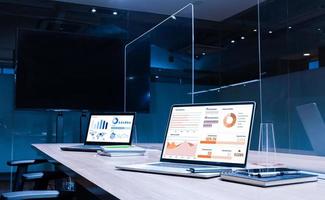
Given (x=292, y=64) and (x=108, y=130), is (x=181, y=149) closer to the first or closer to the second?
(x=108, y=130)

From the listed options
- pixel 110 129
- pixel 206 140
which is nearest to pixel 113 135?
pixel 110 129

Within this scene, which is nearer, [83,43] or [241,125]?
[241,125]

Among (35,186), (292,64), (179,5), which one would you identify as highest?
(179,5)

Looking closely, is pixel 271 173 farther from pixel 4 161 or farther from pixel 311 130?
pixel 4 161

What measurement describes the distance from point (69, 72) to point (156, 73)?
1.35m

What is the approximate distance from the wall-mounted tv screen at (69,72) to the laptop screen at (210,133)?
132 inches

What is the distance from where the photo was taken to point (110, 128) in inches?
105

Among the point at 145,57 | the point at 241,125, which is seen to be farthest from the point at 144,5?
the point at 241,125

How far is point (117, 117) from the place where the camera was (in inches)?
104

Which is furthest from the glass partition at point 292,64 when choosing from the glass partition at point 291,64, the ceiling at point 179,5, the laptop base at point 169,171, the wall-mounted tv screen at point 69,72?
the laptop base at point 169,171

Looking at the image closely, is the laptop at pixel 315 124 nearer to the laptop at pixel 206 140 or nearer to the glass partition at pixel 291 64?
the laptop at pixel 206 140

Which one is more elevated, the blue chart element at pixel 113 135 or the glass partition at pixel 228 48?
the glass partition at pixel 228 48

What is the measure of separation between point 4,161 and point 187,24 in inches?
116

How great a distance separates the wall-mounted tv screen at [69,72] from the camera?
4.62 meters
